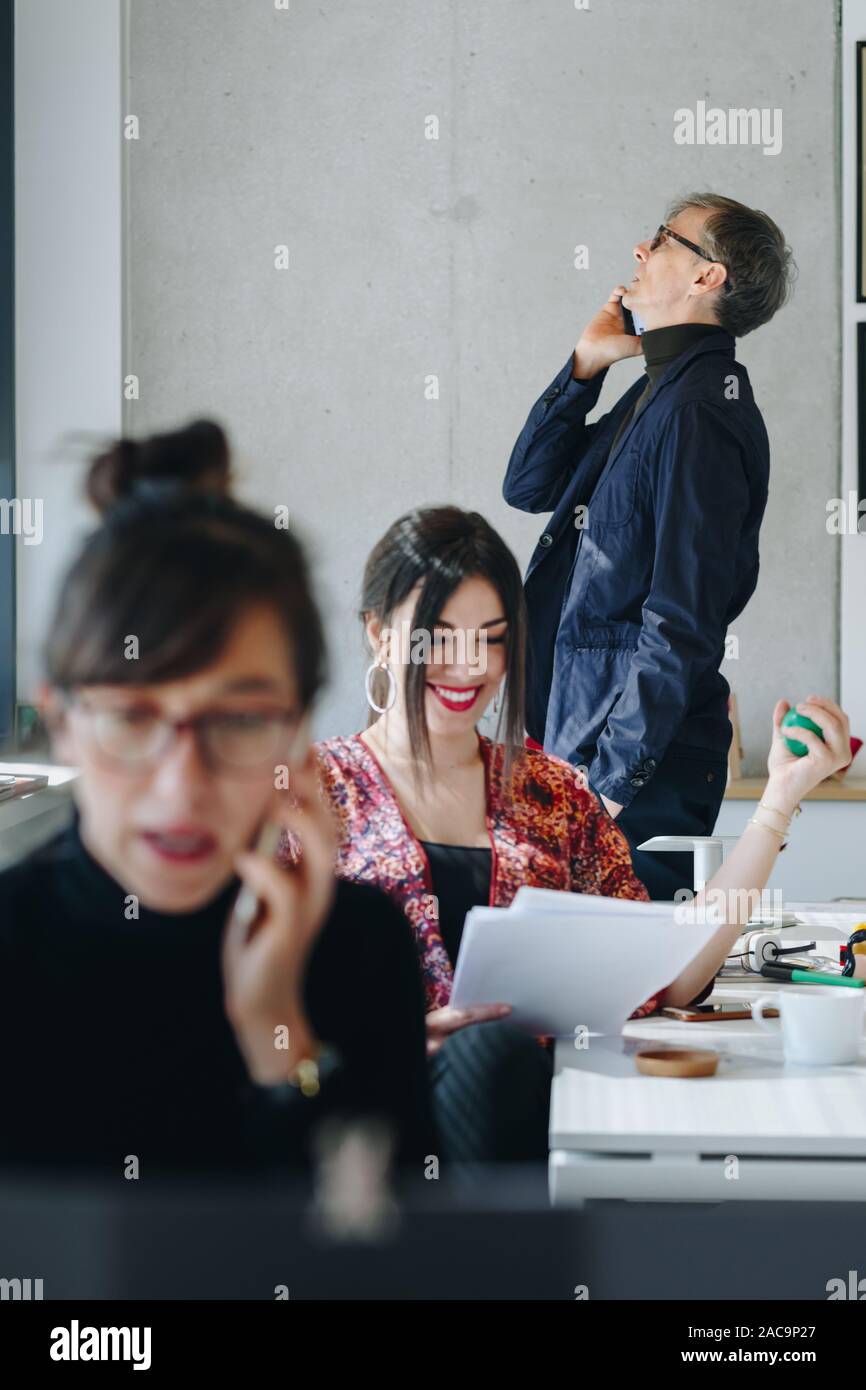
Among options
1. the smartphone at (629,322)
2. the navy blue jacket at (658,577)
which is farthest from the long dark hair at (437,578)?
the smartphone at (629,322)

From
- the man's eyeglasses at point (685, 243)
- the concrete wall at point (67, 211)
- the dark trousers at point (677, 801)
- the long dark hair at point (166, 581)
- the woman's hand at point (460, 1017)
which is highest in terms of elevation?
the concrete wall at point (67, 211)

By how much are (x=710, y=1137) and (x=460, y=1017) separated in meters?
0.28

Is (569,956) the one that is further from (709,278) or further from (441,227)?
(441,227)

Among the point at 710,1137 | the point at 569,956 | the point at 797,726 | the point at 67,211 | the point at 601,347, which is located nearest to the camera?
the point at 710,1137

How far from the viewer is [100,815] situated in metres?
0.57

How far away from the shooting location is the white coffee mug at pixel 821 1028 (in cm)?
126

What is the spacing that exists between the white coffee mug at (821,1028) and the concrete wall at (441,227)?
245 cm

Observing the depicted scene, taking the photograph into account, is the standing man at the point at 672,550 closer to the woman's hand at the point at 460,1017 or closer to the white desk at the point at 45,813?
the woman's hand at the point at 460,1017

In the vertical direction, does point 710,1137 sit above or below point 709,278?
below

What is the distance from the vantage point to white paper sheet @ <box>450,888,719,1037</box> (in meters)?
1.20

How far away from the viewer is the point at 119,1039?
0.59 metres

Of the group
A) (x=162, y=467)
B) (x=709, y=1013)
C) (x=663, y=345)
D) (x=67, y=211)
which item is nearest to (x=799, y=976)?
(x=709, y=1013)

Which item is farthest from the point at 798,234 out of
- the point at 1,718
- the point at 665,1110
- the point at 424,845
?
the point at 665,1110
